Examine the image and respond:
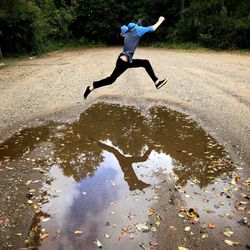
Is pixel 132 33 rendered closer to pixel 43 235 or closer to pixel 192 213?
pixel 192 213

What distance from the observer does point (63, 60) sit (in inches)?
818

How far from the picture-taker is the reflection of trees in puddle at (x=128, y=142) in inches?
262

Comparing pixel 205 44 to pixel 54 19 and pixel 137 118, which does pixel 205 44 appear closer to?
pixel 54 19

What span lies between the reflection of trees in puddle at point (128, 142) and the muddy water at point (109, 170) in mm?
17

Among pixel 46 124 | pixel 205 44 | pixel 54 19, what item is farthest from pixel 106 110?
pixel 54 19

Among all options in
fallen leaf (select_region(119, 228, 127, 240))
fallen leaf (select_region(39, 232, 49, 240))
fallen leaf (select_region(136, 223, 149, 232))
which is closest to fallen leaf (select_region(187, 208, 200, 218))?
Answer: fallen leaf (select_region(136, 223, 149, 232))

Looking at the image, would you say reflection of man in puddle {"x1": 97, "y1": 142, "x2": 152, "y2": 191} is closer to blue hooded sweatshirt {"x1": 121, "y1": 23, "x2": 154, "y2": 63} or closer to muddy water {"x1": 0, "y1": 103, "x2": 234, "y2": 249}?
muddy water {"x1": 0, "y1": 103, "x2": 234, "y2": 249}

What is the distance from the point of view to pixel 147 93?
1189 centimetres

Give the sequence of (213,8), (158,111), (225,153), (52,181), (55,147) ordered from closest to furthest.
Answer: (52,181) < (225,153) < (55,147) < (158,111) < (213,8)

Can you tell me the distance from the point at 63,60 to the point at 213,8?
1147 centimetres

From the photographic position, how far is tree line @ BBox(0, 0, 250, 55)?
22.3m

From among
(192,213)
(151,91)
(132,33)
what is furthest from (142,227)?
(151,91)

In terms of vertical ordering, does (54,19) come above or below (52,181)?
below

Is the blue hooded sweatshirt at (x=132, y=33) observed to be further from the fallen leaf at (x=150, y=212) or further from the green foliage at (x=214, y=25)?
the green foliage at (x=214, y=25)
